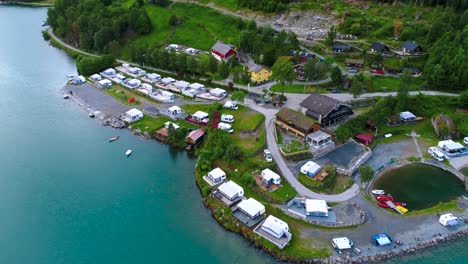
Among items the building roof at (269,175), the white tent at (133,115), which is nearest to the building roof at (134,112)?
the white tent at (133,115)

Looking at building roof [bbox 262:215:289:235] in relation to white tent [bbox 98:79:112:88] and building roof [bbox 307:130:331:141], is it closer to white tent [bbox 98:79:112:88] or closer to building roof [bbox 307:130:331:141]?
building roof [bbox 307:130:331:141]

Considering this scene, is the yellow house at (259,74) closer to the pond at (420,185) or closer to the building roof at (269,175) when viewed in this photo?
the building roof at (269,175)

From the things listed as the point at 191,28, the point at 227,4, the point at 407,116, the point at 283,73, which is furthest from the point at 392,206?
the point at 227,4

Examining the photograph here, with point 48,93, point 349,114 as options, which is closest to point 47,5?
point 48,93

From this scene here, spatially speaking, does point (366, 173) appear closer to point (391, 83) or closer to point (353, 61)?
point (391, 83)

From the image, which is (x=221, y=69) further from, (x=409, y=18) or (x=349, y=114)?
(x=409, y=18)

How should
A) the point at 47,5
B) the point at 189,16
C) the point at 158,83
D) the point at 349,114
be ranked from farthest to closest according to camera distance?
1. the point at 47,5
2. the point at 189,16
3. the point at 158,83
4. the point at 349,114
